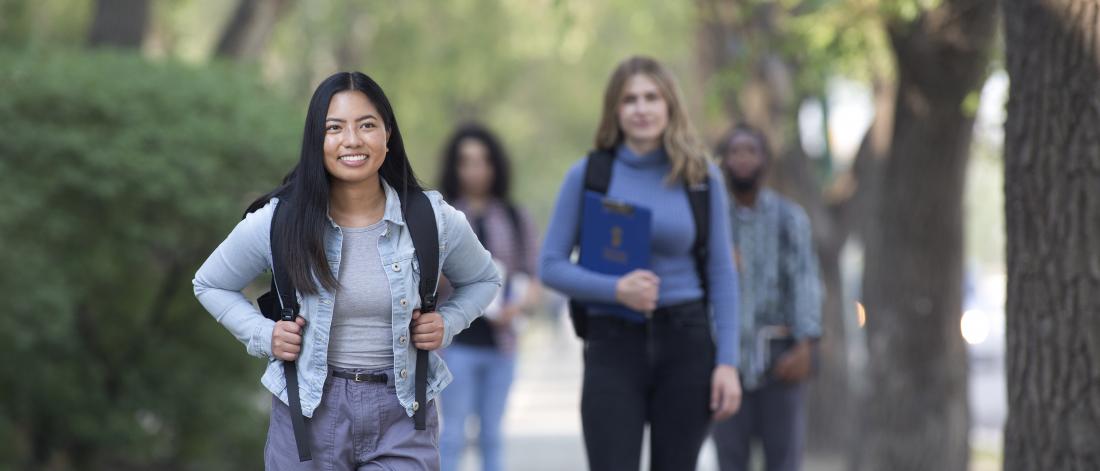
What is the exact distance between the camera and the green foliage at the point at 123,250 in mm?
9570

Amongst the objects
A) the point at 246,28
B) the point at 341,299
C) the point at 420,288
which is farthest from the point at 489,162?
the point at 246,28

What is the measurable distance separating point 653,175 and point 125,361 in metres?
6.27

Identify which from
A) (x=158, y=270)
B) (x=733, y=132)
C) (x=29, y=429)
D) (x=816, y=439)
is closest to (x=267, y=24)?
(x=158, y=270)

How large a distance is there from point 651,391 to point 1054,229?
140 cm

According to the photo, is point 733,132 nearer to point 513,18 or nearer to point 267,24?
Answer: point 267,24

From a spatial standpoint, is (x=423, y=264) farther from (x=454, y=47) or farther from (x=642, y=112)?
(x=454, y=47)

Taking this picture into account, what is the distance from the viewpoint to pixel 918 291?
9719mm

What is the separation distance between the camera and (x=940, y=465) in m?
9.83

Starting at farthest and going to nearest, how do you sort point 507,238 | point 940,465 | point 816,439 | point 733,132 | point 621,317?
1. point 816,439
2. point 940,465
3. point 507,238
4. point 733,132
5. point 621,317

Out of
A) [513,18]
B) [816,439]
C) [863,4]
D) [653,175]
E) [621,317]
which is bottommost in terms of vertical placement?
[816,439]

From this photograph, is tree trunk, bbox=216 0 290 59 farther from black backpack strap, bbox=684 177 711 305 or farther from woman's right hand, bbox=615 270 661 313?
woman's right hand, bbox=615 270 661 313

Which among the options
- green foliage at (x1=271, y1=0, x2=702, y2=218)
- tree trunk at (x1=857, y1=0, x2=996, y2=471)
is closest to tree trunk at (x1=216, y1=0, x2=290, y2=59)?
green foliage at (x1=271, y1=0, x2=702, y2=218)

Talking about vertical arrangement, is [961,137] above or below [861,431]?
above

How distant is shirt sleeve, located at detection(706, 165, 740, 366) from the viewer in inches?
210
